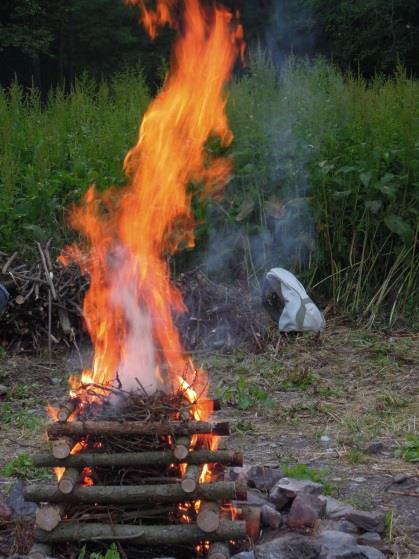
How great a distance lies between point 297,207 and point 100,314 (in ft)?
12.0

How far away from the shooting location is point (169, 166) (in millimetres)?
→ 4719

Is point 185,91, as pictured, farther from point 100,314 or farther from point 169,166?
point 100,314

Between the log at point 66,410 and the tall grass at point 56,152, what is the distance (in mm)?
4086

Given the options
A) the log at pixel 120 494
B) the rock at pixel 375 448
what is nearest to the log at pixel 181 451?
the log at pixel 120 494

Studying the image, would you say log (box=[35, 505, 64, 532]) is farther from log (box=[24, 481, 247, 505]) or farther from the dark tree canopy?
the dark tree canopy

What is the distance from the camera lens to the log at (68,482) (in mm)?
3338

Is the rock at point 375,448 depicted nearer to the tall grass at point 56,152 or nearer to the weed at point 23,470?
the weed at point 23,470

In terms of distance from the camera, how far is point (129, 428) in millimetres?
3441

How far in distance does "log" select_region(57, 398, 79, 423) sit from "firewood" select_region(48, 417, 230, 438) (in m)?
0.04

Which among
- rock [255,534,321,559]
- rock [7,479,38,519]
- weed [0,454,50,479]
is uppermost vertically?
rock [255,534,321,559]

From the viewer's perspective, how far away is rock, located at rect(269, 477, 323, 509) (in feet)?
12.4

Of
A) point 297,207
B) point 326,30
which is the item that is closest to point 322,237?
point 297,207

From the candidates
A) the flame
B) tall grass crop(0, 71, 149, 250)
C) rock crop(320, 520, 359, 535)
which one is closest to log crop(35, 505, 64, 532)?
the flame

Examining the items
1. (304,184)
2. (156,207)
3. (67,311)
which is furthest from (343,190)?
(156,207)
